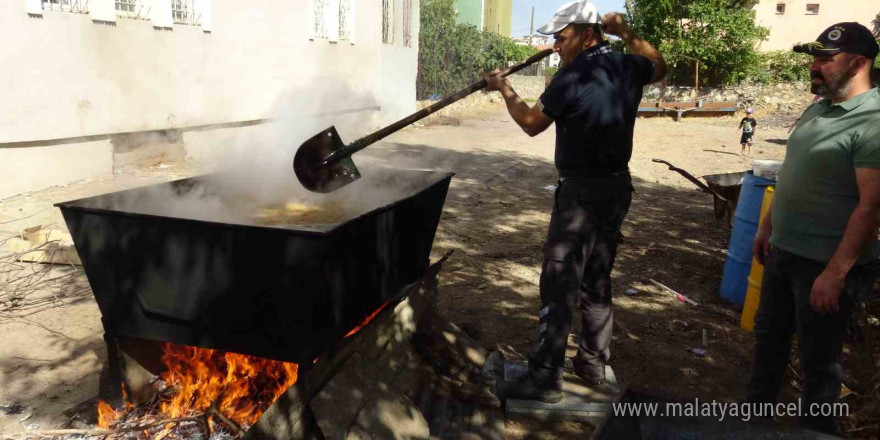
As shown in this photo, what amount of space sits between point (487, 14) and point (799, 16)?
1952 cm

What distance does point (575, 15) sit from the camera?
3125mm

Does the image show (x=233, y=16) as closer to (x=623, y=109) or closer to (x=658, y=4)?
(x=623, y=109)

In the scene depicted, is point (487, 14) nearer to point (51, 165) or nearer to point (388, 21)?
point (388, 21)

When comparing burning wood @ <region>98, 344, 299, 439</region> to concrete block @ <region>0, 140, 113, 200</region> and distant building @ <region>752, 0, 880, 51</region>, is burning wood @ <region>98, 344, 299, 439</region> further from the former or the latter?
distant building @ <region>752, 0, 880, 51</region>

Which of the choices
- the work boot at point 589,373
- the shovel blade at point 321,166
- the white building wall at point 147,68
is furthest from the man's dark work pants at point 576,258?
the white building wall at point 147,68

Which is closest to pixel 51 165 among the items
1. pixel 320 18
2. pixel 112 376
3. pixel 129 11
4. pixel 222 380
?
pixel 129 11

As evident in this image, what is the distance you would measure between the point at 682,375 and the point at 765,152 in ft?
43.5

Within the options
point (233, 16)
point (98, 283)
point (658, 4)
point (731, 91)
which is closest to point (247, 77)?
point (233, 16)

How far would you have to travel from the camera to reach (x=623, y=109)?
125 inches

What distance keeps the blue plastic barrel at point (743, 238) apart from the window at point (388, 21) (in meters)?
12.6

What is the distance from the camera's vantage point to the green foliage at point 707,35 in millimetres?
25422

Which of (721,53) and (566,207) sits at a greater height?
(721,53)

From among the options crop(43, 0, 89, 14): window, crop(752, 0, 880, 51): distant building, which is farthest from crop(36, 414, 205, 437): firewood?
crop(752, 0, 880, 51): distant building

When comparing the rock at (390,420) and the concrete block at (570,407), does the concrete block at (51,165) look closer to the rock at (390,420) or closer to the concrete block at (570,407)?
the rock at (390,420)
